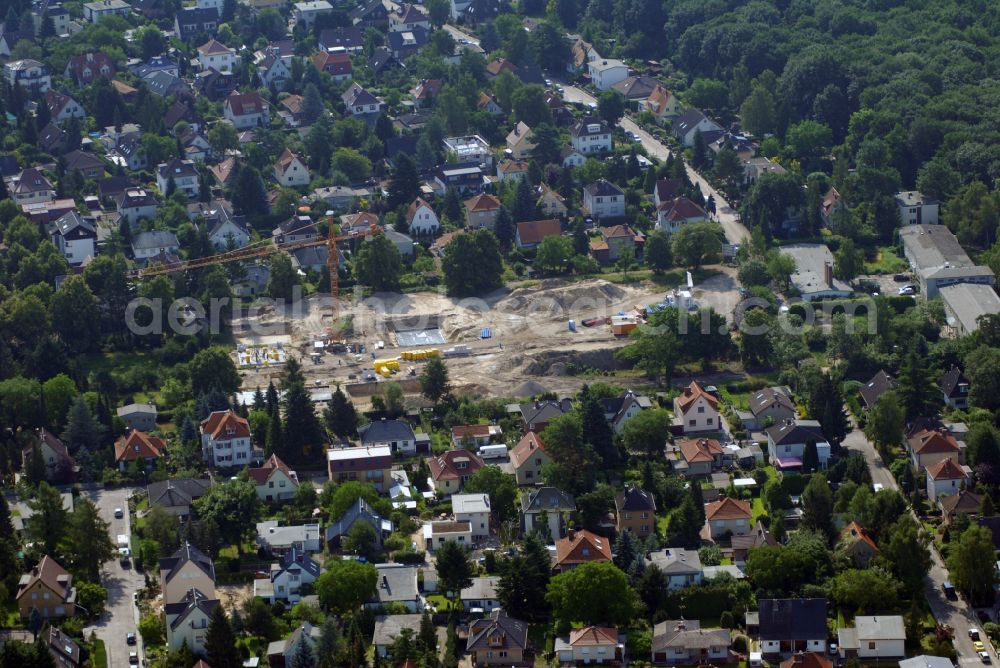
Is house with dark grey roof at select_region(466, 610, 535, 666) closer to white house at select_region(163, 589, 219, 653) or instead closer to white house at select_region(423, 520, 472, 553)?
white house at select_region(423, 520, 472, 553)

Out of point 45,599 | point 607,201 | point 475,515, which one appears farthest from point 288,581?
point 607,201

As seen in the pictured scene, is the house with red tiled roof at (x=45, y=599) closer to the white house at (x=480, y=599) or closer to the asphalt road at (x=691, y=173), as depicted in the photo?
the white house at (x=480, y=599)

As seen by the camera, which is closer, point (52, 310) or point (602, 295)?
point (52, 310)

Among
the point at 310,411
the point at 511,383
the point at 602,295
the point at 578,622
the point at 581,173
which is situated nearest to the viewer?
the point at 578,622

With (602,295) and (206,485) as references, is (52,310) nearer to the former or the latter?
(206,485)

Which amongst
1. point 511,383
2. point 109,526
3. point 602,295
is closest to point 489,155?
point 602,295
